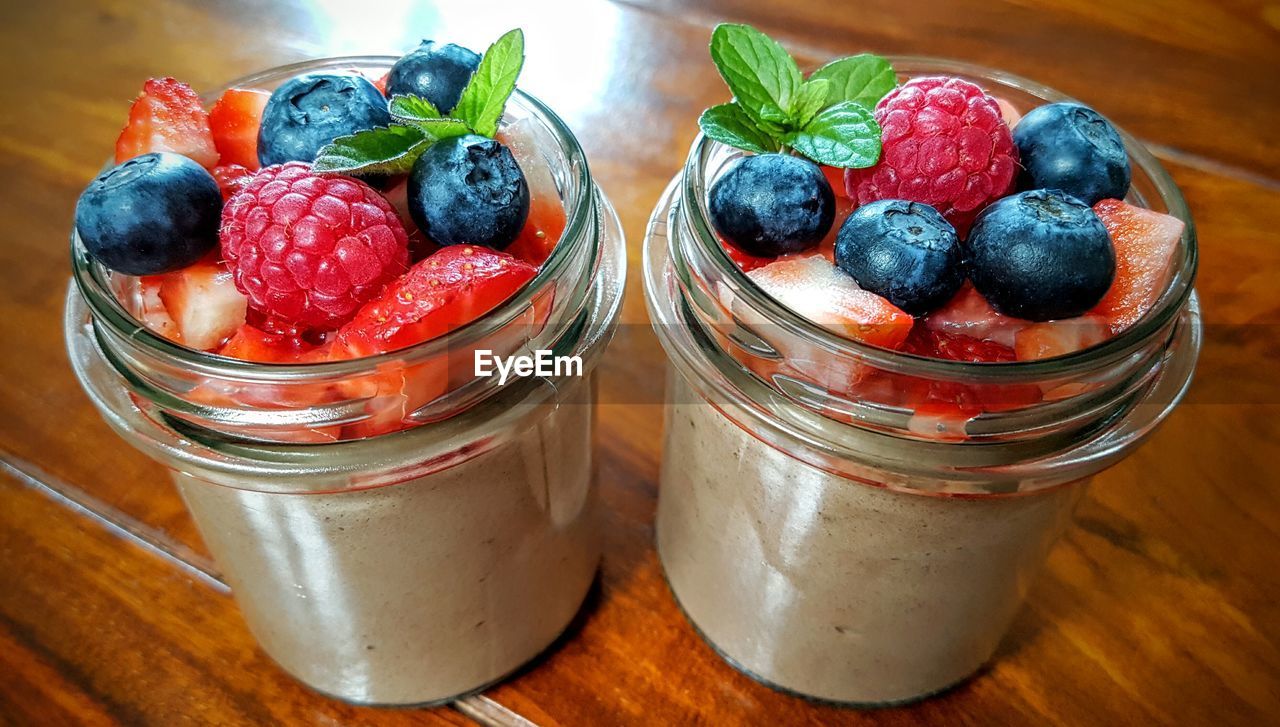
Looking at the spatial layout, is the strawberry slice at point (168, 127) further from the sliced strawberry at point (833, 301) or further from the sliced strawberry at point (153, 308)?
the sliced strawberry at point (833, 301)

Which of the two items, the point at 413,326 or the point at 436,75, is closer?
the point at 413,326

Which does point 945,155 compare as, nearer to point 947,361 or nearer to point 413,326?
point 947,361

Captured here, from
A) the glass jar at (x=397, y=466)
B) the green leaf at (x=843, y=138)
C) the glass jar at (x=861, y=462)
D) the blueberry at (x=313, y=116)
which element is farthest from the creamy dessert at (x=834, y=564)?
the blueberry at (x=313, y=116)

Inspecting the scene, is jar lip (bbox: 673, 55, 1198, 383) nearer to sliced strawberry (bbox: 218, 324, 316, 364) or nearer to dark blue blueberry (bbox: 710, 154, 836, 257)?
dark blue blueberry (bbox: 710, 154, 836, 257)

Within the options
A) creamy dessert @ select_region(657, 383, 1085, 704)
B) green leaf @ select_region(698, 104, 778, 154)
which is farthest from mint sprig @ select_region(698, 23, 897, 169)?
creamy dessert @ select_region(657, 383, 1085, 704)

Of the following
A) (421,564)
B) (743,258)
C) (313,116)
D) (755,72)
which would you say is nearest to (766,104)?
(755,72)

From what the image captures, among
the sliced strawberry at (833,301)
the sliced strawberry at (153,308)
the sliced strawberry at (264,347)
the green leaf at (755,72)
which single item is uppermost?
the green leaf at (755,72)

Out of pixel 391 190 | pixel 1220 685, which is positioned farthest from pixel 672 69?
pixel 1220 685

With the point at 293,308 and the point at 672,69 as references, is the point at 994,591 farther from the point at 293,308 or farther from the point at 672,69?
the point at 672,69
